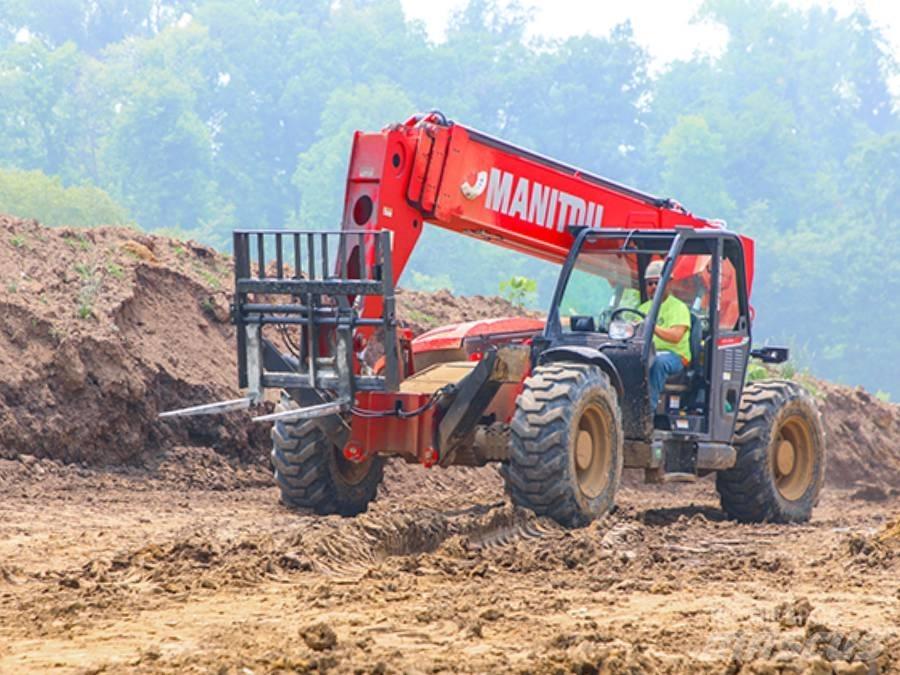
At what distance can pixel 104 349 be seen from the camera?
1532cm

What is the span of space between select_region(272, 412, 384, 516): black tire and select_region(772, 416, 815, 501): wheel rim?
3.82m

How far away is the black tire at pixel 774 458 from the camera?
→ 13.5 meters

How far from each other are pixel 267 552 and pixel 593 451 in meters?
3.24

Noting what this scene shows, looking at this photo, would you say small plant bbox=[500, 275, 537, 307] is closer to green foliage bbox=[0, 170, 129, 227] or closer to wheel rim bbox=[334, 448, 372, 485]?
wheel rim bbox=[334, 448, 372, 485]

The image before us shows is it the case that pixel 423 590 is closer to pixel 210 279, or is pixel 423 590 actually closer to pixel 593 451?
pixel 593 451

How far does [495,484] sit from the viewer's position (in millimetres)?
17000

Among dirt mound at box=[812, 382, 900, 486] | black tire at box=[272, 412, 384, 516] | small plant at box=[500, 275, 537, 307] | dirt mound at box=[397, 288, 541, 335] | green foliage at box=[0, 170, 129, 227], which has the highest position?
green foliage at box=[0, 170, 129, 227]

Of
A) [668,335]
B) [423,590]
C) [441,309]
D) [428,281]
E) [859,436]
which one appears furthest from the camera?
[428,281]

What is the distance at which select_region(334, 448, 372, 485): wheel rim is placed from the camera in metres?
12.7

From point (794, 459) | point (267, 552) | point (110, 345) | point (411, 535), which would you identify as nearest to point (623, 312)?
point (794, 459)

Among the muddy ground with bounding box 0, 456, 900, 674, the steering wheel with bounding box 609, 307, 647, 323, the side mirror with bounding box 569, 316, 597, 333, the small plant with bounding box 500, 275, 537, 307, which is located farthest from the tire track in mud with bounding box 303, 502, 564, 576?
the small plant with bounding box 500, 275, 537, 307

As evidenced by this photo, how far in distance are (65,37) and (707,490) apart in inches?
3418

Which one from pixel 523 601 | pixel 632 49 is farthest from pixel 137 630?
pixel 632 49

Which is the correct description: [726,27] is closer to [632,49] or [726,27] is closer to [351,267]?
[632,49]
